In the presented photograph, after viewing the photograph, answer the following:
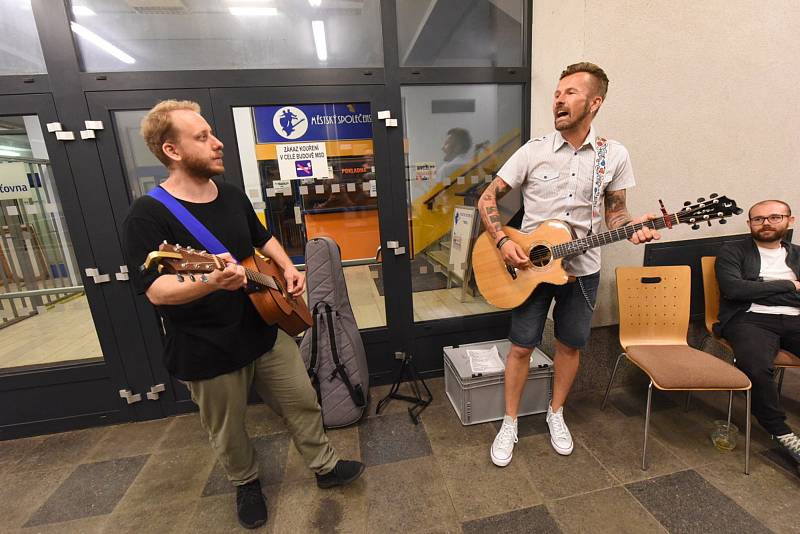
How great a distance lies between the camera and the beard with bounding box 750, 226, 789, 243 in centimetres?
191

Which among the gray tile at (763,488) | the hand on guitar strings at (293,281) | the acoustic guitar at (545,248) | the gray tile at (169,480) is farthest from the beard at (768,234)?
the gray tile at (169,480)

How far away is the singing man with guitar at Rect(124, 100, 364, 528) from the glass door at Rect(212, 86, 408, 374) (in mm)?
770

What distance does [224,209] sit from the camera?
133cm

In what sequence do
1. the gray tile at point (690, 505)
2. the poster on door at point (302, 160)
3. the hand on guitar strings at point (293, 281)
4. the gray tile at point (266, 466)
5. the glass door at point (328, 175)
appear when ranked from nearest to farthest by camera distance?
the gray tile at point (690, 505), the hand on guitar strings at point (293, 281), the gray tile at point (266, 466), the glass door at point (328, 175), the poster on door at point (302, 160)

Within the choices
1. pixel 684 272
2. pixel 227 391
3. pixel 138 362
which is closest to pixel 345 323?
pixel 227 391

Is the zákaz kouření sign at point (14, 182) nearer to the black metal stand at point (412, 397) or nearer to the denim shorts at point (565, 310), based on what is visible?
the black metal stand at point (412, 397)

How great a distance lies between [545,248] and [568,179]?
33cm

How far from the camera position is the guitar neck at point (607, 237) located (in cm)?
144

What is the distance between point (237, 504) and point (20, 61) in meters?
2.47

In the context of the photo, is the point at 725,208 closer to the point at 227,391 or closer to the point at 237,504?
the point at 227,391

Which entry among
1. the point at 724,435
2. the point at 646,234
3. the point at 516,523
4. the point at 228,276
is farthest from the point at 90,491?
the point at 724,435

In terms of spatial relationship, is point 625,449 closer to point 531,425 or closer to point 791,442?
point 531,425

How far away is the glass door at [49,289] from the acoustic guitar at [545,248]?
7.24ft

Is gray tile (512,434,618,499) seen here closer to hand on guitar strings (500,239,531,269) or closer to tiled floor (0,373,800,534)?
tiled floor (0,373,800,534)
